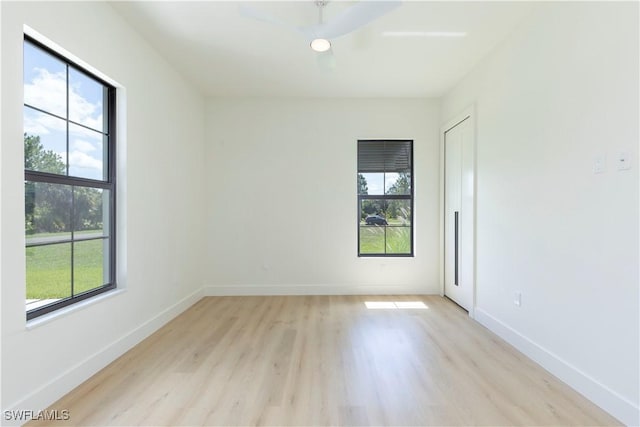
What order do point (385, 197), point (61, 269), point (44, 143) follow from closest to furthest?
1. point (44, 143)
2. point (61, 269)
3. point (385, 197)

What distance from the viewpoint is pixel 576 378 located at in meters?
1.96

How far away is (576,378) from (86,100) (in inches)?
156

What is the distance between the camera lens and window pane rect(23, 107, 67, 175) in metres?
1.78

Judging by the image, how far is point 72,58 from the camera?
2.05m

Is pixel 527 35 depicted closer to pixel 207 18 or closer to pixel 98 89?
pixel 207 18

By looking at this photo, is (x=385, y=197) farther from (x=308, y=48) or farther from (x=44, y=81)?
(x=44, y=81)

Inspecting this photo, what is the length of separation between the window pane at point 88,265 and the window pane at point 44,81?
945 millimetres

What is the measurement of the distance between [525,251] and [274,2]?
2.80 m

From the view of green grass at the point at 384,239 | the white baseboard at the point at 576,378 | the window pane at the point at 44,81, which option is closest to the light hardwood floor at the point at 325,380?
the white baseboard at the point at 576,378

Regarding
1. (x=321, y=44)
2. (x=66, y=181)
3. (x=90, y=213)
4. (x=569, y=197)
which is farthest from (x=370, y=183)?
(x=66, y=181)

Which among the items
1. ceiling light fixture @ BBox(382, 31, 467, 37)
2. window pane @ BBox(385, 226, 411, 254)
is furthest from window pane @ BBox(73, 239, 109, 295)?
window pane @ BBox(385, 226, 411, 254)

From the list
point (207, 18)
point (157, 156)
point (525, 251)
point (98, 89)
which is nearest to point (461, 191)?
point (525, 251)

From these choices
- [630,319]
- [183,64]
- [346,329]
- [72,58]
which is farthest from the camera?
[183,64]

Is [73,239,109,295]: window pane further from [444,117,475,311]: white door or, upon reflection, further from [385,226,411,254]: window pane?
[444,117,475,311]: white door
